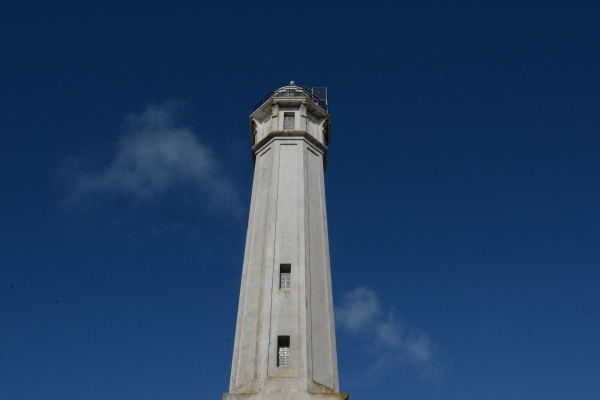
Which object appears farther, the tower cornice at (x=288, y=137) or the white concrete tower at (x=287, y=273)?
the tower cornice at (x=288, y=137)

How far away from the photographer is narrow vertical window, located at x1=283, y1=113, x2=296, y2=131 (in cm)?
3647

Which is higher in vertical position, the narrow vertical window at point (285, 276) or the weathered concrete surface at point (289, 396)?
the narrow vertical window at point (285, 276)

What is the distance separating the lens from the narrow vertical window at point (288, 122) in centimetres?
3647

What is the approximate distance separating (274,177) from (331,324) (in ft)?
31.0

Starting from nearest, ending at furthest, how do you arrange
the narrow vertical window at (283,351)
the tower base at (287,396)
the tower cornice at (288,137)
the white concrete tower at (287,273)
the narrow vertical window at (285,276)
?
the tower base at (287,396), the white concrete tower at (287,273), the narrow vertical window at (283,351), the narrow vertical window at (285,276), the tower cornice at (288,137)

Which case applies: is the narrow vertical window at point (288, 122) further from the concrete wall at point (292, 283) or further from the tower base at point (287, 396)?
the tower base at point (287, 396)

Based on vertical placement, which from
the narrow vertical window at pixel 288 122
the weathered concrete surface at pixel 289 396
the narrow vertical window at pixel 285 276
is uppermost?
the narrow vertical window at pixel 288 122

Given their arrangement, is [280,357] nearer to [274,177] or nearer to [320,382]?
[320,382]

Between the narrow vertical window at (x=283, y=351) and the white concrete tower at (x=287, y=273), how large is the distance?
4 cm

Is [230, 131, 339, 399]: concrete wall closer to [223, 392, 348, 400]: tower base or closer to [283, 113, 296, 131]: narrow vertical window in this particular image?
[223, 392, 348, 400]: tower base

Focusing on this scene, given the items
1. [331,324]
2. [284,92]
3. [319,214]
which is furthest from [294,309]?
[284,92]

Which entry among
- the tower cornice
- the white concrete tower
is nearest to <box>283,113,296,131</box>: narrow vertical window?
the white concrete tower

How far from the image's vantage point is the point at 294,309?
26.4 meters

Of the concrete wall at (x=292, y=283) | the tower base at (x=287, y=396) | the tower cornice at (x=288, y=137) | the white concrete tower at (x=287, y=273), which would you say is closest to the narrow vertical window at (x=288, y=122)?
the white concrete tower at (x=287, y=273)
